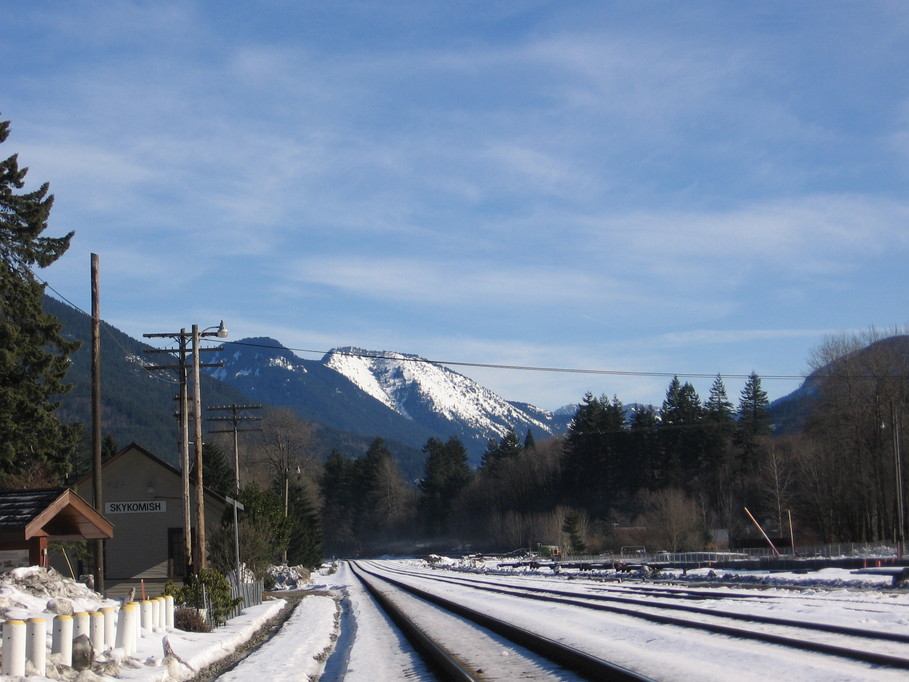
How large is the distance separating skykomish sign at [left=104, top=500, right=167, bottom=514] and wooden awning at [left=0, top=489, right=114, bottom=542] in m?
15.0

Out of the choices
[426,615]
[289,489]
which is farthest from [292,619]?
[289,489]

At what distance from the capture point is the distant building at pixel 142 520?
44.9 m

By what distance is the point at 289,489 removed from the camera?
84062 mm

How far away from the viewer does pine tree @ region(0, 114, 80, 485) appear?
3725cm

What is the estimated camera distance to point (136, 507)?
45.4 metres

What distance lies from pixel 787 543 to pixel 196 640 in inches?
2656

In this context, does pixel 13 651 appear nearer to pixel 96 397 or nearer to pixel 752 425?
pixel 96 397

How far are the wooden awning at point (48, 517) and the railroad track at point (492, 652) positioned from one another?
9609mm

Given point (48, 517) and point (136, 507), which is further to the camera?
point (136, 507)

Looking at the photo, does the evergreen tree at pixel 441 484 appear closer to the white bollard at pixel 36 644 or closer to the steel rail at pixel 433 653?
the steel rail at pixel 433 653

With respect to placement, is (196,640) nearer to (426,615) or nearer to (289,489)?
(426,615)

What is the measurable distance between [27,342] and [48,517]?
47.0 feet

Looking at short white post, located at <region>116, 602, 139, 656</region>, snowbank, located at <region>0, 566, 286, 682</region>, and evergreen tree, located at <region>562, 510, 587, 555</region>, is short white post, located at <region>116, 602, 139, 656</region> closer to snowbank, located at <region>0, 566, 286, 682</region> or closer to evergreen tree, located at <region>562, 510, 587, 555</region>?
snowbank, located at <region>0, 566, 286, 682</region>

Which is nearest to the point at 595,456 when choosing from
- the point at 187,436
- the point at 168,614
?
the point at 187,436
